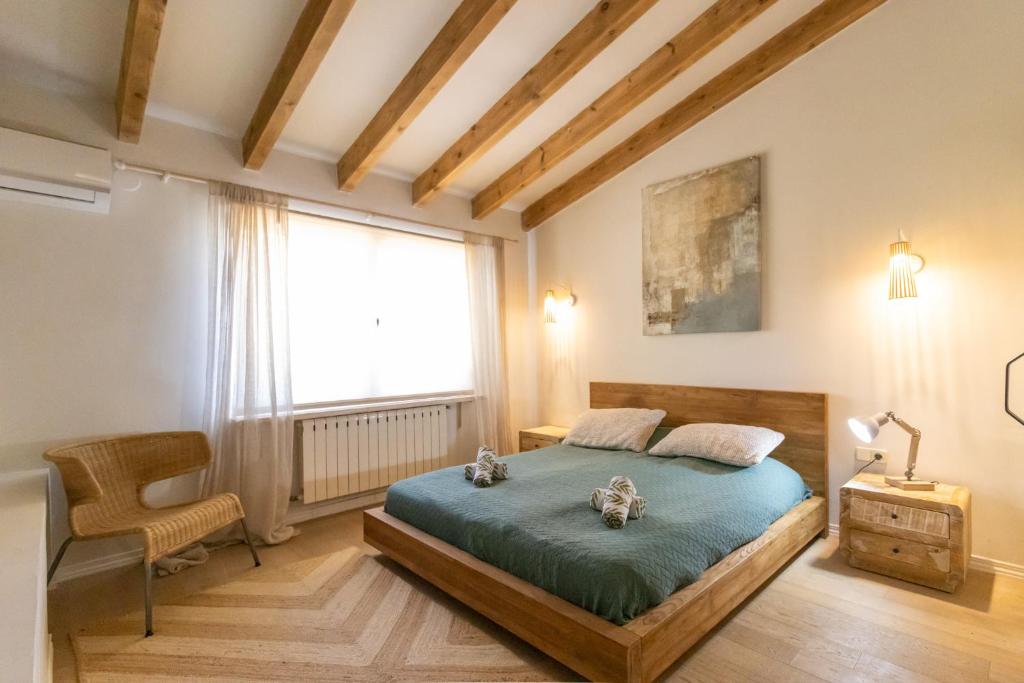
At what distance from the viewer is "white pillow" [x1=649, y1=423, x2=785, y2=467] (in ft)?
9.23

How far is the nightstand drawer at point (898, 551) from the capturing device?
2271 millimetres

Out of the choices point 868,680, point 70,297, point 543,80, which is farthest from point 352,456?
point 868,680

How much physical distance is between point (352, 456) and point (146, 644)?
1.60 m

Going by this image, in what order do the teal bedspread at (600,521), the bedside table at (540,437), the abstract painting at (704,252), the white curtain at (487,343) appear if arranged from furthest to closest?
the white curtain at (487,343) < the bedside table at (540,437) < the abstract painting at (704,252) < the teal bedspread at (600,521)

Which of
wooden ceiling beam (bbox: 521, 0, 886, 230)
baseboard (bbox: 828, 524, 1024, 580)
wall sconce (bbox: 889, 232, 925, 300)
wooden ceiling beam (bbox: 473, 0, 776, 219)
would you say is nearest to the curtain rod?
wooden ceiling beam (bbox: 473, 0, 776, 219)

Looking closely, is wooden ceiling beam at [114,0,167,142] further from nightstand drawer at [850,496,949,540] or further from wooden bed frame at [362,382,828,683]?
nightstand drawer at [850,496,949,540]

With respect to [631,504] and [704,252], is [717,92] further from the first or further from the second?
[631,504]

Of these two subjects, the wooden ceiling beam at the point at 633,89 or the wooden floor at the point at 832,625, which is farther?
the wooden ceiling beam at the point at 633,89


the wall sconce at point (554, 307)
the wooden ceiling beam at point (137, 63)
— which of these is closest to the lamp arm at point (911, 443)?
the wall sconce at point (554, 307)

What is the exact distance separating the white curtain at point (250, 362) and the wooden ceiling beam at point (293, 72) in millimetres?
342

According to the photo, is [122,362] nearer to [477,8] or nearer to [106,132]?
[106,132]

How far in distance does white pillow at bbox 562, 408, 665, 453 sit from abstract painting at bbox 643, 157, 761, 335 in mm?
680

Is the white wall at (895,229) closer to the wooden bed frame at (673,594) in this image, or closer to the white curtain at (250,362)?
the wooden bed frame at (673,594)

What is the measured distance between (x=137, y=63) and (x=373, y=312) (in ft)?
6.53
